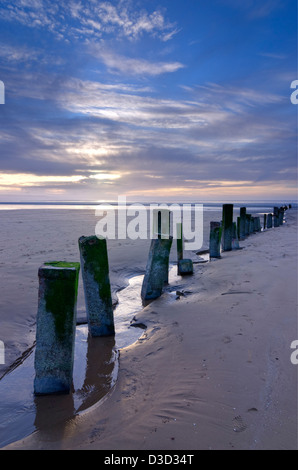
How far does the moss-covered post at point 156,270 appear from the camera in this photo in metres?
6.05

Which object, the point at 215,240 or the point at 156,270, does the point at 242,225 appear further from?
the point at 156,270

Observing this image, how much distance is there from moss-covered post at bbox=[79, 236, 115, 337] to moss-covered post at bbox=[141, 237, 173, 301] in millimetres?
1831

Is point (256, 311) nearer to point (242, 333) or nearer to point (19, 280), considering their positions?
point (242, 333)

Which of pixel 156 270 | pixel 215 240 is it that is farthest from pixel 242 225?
pixel 156 270

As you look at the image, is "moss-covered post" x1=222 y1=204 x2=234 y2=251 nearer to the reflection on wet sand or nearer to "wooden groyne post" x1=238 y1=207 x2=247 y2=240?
"wooden groyne post" x1=238 y1=207 x2=247 y2=240

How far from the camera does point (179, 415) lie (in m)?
2.33

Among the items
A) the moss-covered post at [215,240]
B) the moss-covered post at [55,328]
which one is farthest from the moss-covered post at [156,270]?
the moss-covered post at [215,240]

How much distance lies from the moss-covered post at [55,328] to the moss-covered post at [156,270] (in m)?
3.15

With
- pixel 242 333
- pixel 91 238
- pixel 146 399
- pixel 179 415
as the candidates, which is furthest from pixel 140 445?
pixel 91 238

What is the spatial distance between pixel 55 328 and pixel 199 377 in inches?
63.3

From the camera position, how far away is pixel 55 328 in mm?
2939

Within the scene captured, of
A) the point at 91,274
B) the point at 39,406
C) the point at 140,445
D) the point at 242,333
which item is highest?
the point at 91,274

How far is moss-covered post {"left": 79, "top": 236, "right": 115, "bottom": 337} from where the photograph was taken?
4105 mm
